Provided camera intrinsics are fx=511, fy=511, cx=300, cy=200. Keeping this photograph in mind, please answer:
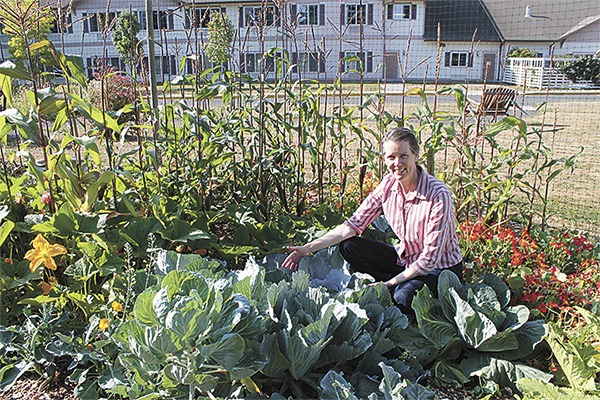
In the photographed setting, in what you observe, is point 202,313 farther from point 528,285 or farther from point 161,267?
point 528,285

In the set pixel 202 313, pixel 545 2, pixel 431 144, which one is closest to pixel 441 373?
pixel 202 313

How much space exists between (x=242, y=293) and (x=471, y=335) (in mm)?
968

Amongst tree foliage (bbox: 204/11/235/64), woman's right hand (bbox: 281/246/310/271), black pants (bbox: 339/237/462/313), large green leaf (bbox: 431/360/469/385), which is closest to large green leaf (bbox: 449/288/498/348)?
large green leaf (bbox: 431/360/469/385)

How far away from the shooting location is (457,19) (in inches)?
934

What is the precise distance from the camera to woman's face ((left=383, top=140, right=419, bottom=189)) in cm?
239

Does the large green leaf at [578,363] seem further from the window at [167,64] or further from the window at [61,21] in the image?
the window at [61,21]

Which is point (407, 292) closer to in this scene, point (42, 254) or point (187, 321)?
point (187, 321)

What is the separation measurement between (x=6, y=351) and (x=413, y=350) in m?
1.72

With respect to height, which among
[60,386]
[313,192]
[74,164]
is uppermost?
[74,164]

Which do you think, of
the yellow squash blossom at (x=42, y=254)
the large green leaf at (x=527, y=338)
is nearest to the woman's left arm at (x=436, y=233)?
the large green leaf at (x=527, y=338)

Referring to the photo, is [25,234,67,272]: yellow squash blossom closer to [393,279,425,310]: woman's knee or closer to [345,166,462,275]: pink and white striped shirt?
[345,166,462,275]: pink and white striped shirt

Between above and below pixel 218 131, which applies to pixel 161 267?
below

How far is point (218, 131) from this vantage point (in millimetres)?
3412

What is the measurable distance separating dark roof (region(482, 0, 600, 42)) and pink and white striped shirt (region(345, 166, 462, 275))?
85.3 ft
